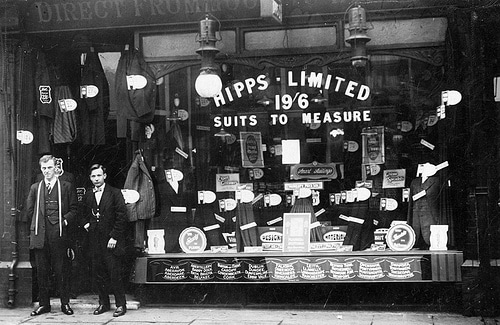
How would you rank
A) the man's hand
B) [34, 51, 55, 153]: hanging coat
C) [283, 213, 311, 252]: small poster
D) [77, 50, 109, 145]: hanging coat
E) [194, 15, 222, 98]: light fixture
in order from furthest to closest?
[77, 50, 109, 145]: hanging coat → [34, 51, 55, 153]: hanging coat → [283, 213, 311, 252]: small poster → the man's hand → [194, 15, 222, 98]: light fixture

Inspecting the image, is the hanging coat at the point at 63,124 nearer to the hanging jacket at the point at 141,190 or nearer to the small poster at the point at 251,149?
the hanging jacket at the point at 141,190

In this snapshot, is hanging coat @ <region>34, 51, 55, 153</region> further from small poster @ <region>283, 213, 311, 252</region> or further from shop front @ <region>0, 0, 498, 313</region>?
small poster @ <region>283, 213, 311, 252</region>

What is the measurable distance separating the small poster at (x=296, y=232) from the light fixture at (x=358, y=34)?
2.21 m

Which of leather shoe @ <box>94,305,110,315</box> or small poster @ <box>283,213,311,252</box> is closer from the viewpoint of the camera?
leather shoe @ <box>94,305,110,315</box>

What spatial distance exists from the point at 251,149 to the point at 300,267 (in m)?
1.71

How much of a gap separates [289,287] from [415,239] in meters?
1.75

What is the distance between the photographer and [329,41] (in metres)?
8.77

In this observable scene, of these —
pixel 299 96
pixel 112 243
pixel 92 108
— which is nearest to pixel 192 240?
pixel 112 243

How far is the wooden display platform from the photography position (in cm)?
841

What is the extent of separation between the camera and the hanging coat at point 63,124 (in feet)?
30.3

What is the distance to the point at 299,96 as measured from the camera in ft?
29.3

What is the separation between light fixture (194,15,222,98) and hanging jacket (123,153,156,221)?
1416mm

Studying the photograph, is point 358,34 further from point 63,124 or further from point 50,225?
point 50,225

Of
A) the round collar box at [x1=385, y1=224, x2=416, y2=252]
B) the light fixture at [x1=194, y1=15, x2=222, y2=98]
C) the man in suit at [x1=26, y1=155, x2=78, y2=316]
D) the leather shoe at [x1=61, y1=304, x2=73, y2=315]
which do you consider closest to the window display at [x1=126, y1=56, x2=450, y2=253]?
the round collar box at [x1=385, y1=224, x2=416, y2=252]
